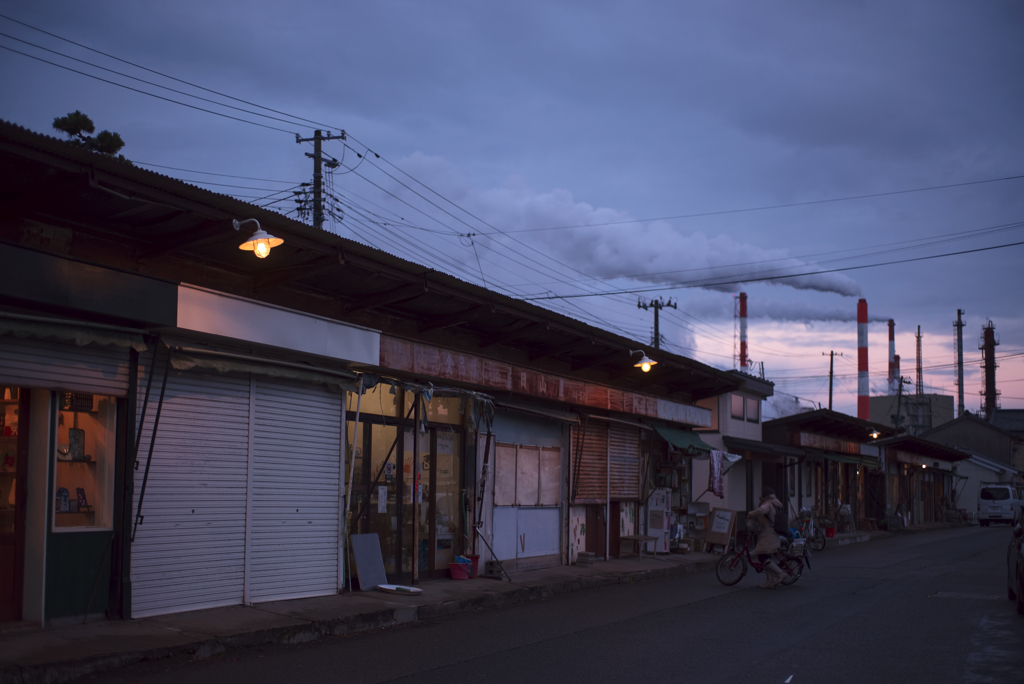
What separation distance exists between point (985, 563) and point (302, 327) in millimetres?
19312

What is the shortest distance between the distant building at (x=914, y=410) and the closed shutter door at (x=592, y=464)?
6324 cm

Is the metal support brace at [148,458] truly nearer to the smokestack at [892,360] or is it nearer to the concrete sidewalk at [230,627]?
the concrete sidewalk at [230,627]

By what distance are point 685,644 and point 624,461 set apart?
39.2ft

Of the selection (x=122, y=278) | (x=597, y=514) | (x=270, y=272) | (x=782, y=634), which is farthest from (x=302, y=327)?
(x=597, y=514)

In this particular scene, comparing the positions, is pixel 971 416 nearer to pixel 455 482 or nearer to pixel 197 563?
pixel 455 482

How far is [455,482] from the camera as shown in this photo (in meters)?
16.2

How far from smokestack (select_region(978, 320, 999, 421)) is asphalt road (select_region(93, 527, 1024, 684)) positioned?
8283cm

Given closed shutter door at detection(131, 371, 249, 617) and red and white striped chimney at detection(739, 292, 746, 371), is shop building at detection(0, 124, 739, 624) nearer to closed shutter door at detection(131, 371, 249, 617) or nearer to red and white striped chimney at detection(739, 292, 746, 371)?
closed shutter door at detection(131, 371, 249, 617)

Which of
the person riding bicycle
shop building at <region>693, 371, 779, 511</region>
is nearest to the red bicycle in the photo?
the person riding bicycle

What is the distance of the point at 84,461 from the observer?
32.6ft

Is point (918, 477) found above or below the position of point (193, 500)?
below

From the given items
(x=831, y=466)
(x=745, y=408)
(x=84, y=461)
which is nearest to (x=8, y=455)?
(x=84, y=461)

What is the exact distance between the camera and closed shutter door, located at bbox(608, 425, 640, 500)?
69.9ft

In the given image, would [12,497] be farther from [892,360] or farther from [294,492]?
[892,360]
